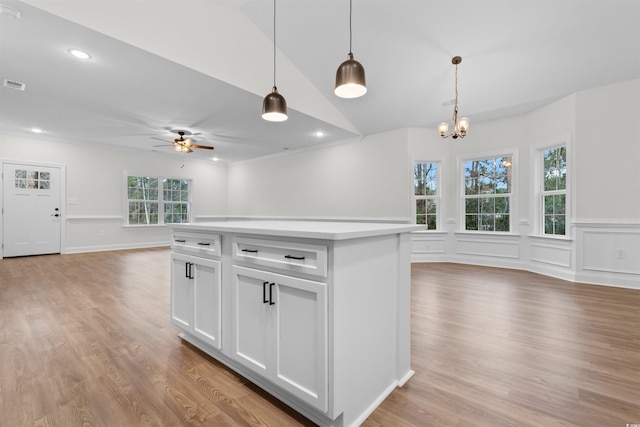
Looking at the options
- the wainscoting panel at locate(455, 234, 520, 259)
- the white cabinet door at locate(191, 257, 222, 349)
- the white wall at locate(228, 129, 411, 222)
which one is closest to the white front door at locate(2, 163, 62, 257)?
the white wall at locate(228, 129, 411, 222)

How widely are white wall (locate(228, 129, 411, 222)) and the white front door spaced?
178 inches

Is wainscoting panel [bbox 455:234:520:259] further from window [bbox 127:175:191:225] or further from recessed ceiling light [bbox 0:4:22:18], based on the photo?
window [bbox 127:175:191:225]

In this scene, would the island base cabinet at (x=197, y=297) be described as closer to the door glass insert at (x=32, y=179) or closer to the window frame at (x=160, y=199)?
the window frame at (x=160, y=199)

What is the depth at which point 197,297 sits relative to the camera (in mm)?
1936

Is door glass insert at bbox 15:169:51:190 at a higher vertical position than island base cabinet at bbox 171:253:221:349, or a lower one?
higher

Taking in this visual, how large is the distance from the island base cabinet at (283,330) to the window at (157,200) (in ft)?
25.1

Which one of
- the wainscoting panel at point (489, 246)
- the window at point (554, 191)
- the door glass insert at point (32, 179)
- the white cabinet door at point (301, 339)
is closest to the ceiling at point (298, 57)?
the window at point (554, 191)

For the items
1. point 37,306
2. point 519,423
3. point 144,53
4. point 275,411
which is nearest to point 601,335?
point 519,423

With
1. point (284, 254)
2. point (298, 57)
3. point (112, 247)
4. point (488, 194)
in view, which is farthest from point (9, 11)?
point (488, 194)

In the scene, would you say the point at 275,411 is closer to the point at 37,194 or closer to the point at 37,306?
the point at 37,306

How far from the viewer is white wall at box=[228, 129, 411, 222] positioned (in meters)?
5.91

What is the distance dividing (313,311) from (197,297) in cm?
107

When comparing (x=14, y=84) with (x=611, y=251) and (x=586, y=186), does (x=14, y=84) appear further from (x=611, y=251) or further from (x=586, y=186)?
(x=611, y=251)

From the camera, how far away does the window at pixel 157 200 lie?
7.72 metres
